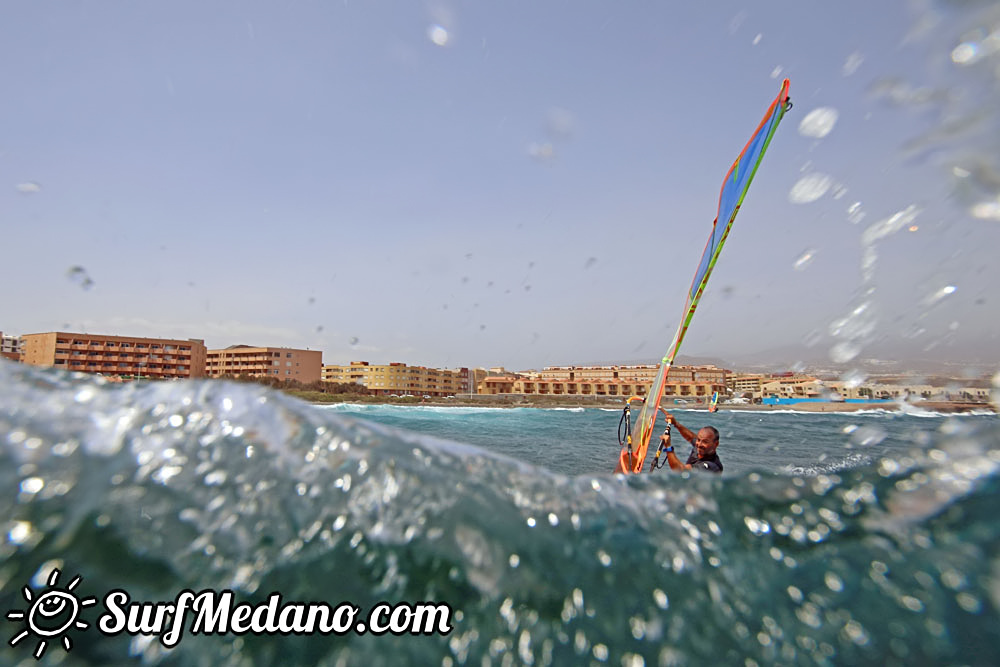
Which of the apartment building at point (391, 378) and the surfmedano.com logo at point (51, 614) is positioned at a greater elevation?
the apartment building at point (391, 378)

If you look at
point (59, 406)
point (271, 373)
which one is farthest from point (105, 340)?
point (59, 406)

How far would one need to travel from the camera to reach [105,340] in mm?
43594

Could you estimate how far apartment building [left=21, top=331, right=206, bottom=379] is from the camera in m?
38.8

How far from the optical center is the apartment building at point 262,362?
194 ft

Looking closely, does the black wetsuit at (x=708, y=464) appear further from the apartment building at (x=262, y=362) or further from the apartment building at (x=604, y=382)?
the apartment building at (x=262, y=362)

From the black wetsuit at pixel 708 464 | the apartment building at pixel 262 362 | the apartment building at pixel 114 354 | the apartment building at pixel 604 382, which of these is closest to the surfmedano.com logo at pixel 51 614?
the black wetsuit at pixel 708 464

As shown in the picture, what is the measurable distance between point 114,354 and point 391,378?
39.2 meters

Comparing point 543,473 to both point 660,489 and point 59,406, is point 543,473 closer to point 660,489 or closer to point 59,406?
point 660,489

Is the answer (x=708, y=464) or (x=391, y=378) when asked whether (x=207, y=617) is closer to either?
(x=708, y=464)

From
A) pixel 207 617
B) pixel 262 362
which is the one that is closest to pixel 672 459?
pixel 207 617

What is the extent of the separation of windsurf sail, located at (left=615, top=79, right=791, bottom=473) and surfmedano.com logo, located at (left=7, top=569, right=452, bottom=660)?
14.9 feet

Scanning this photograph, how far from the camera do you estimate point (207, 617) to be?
4.79 ft

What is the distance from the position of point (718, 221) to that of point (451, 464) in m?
4.87

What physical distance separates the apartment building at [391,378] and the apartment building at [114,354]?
28.4m
